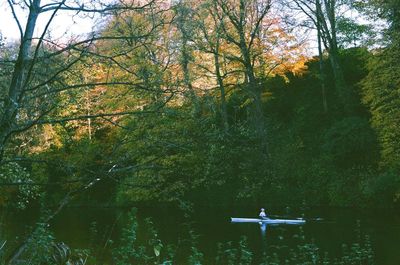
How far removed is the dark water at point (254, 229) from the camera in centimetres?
1455

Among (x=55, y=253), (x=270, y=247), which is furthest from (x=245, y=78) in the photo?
(x=55, y=253)

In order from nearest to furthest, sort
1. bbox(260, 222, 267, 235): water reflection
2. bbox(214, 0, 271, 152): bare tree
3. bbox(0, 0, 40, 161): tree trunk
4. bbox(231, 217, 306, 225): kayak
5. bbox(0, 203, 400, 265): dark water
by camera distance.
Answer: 1. bbox(0, 0, 40, 161): tree trunk
2. bbox(0, 203, 400, 265): dark water
3. bbox(260, 222, 267, 235): water reflection
4. bbox(231, 217, 306, 225): kayak
5. bbox(214, 0, 271, 152): bare tree

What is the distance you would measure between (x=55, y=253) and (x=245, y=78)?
18.6 metres

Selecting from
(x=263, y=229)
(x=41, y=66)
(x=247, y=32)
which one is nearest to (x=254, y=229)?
(x=263, y=229)

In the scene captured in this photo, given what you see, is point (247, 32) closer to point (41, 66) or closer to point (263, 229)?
point (263, 229)

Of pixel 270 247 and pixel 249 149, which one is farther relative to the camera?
pixel 249 149

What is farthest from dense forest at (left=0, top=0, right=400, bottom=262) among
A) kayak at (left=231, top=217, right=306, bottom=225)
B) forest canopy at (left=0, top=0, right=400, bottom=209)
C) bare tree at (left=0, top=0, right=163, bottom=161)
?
bare tree at (left=0, top=0, right=163, bottom=161)

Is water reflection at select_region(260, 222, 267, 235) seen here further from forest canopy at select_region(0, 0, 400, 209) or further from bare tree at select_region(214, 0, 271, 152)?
bare tree at select_region(214, 0, 271, 152)

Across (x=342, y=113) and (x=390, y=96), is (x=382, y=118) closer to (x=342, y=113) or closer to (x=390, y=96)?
(x=390, y=96)

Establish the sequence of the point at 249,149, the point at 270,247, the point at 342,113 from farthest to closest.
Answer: the point at 342,113, the point at 249,149, the point at 270,247

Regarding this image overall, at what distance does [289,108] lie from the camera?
29250 mm

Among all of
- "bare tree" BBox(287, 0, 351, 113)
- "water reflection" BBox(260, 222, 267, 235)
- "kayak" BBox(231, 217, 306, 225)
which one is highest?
"bare tree" BBox(287, 0, 351, 113)

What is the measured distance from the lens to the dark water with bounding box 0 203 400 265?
14.6 metres

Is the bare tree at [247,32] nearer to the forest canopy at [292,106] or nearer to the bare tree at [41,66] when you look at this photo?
the forest canopy at [292,106]
